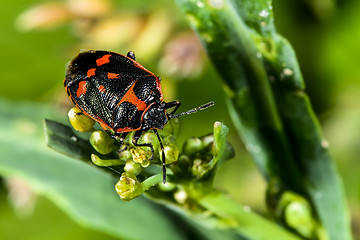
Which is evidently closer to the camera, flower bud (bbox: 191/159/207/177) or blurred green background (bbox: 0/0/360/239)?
flower bud (bbox: 191/159/207/177)

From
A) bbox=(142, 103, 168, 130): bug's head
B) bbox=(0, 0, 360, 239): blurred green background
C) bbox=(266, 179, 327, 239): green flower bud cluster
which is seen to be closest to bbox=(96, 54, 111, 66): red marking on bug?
bbox=(142, 103, 168, 130): bug's head


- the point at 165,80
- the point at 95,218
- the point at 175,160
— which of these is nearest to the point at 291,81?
the point at 175,160

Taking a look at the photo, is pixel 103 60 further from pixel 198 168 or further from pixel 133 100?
pixel 198 168

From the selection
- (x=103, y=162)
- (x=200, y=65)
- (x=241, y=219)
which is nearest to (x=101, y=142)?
(x=103, y=162)

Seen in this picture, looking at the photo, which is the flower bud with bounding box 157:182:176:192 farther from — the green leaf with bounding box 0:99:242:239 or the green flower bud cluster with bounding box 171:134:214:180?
the green leaf with bounding box 0:99:242:239

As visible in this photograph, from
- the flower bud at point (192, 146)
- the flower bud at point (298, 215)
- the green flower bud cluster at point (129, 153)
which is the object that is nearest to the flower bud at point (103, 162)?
the green flower bud cluster at point (129, 153)

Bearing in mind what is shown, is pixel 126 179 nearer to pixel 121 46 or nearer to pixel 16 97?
pixel 121 46
